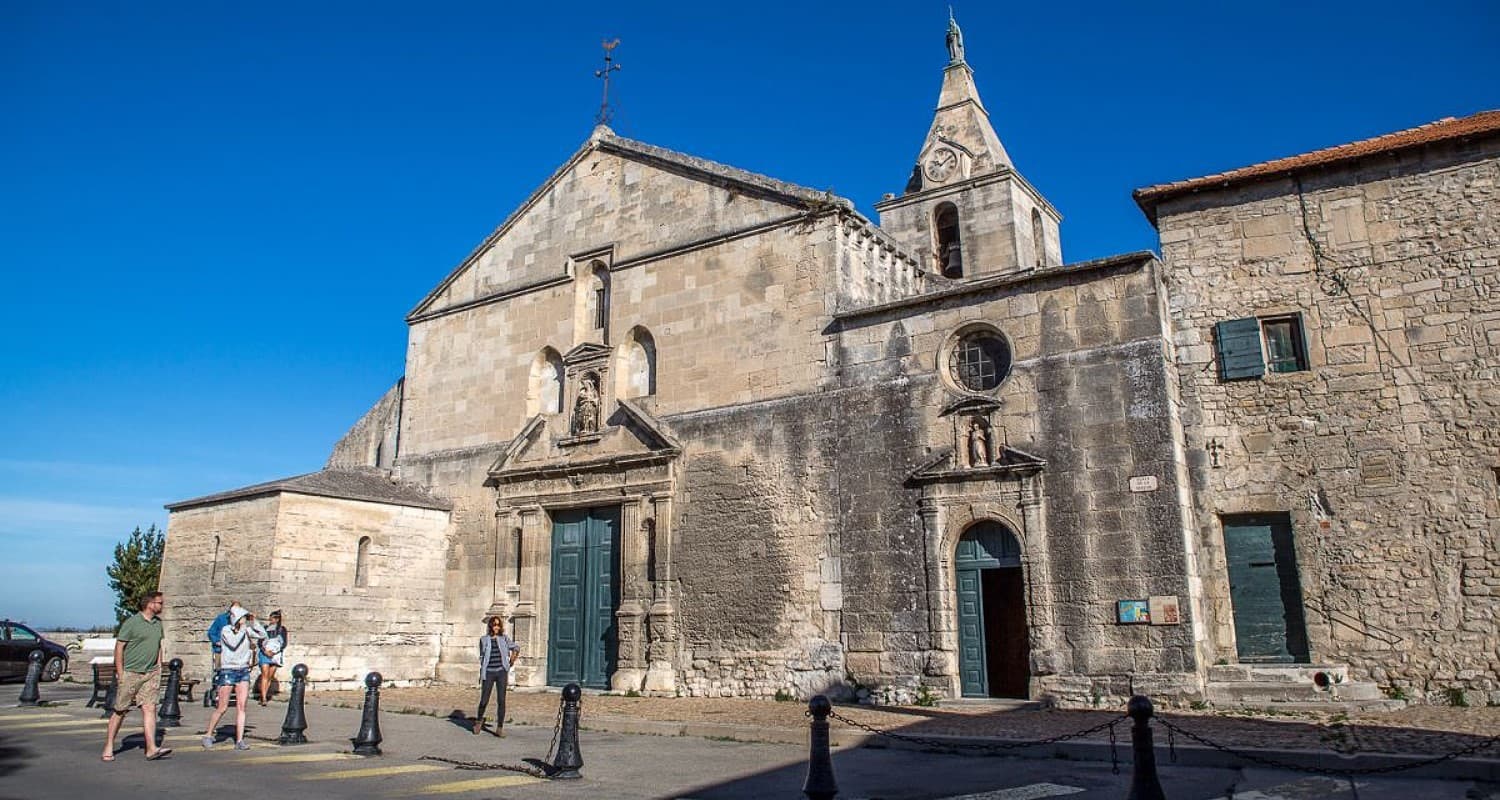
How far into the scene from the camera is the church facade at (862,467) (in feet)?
42.0

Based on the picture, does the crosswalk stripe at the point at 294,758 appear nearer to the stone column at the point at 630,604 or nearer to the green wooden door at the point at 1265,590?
the stone column at the point at 630,604

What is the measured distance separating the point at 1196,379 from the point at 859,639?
5943 mm

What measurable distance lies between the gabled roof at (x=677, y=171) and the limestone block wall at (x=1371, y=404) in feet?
19.4

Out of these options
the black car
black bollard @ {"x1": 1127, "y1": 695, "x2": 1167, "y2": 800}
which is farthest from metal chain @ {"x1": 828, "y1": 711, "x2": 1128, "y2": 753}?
the black car

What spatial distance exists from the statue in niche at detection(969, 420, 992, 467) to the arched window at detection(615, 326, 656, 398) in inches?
243

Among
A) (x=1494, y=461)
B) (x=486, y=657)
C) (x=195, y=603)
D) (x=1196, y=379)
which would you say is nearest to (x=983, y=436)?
(x=1196, y=379)

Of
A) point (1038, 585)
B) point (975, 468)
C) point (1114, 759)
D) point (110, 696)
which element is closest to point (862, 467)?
point (975, 468)

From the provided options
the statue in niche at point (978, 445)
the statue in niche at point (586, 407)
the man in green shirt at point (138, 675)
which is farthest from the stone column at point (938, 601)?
the man in green shirt at point (138, 675)

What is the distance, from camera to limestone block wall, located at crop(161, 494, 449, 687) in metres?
17.1

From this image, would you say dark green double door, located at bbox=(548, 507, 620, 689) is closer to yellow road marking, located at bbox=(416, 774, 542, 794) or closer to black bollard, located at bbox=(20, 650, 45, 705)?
black bollard, located at bbox=(20, 650, 45, 705)

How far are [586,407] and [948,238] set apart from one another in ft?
28.4

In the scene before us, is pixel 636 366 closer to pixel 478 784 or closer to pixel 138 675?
pixel 138 675

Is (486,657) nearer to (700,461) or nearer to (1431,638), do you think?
(700,461)

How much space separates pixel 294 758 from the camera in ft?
31.0
